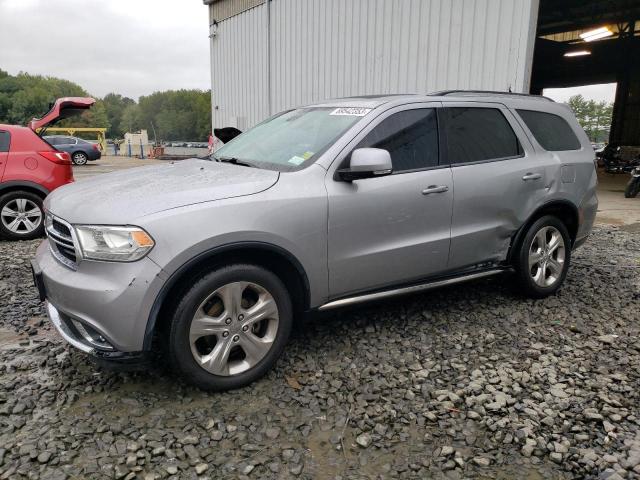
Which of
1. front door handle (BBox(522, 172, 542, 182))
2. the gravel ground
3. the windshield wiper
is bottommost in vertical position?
the gravel ground

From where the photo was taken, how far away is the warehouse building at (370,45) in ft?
24.7

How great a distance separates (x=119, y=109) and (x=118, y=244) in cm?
15810

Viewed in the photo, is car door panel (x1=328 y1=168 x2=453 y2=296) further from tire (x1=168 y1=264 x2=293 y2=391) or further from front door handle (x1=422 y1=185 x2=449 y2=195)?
tire (x1=168 y1=264 x2=293 y2=391)

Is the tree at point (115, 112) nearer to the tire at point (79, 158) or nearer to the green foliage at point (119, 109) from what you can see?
the green foliage at point (119, 109)

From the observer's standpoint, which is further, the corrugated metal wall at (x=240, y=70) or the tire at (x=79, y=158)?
the tire at (x=79, y=158)

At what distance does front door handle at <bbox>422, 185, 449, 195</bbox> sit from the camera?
3324 mm

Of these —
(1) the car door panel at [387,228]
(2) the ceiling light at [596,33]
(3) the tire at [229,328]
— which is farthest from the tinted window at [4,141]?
(2) the ceiling light at [596,33]

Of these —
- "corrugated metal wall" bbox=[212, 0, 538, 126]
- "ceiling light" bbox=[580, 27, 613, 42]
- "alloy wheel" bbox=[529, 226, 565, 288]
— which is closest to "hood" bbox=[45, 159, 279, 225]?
"alloy wheel" bbox=[529, 226, 565, 288]

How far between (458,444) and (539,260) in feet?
7.37

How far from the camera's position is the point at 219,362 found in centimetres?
271

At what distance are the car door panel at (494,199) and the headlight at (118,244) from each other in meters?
2.12

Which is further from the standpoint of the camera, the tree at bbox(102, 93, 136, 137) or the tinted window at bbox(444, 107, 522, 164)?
the tree at bbox(102, 93, 136, 137)

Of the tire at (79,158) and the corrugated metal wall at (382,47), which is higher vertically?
the corrugated metal wall at (382,47)

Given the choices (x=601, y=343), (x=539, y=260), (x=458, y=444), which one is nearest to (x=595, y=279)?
(x=539, y=260)
